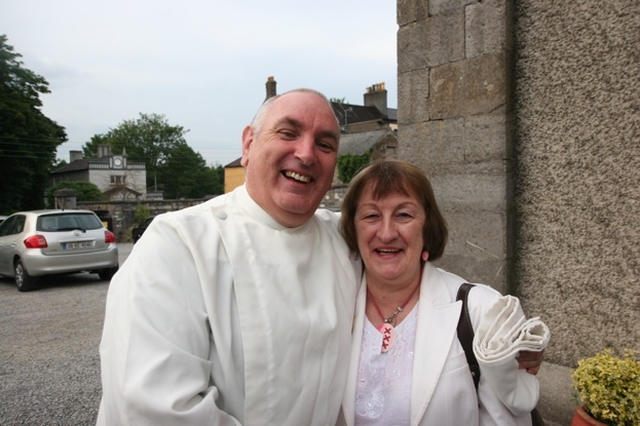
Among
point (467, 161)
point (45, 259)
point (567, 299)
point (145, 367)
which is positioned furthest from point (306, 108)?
point (45, 259)

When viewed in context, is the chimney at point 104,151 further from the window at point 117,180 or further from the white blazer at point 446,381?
the white blazer at point 446,381

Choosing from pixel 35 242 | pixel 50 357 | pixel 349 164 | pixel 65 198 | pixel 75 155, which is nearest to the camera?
pixel 50 357

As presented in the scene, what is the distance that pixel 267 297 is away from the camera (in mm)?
1773

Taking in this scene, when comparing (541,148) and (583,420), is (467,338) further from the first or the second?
(541,148)

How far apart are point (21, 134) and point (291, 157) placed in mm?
30949

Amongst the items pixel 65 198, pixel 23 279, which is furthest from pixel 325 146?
pixel 65 198

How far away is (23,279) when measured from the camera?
378 inches

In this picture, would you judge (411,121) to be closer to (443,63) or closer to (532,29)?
(443,63)

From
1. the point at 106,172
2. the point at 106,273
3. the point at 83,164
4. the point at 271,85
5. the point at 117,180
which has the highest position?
the point at 271,85

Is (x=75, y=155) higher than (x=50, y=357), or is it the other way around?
(x=75, y=155)

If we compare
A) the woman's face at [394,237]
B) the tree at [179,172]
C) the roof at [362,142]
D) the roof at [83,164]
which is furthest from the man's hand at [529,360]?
the tree at [179,172]

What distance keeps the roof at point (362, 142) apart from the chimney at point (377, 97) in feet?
39.9

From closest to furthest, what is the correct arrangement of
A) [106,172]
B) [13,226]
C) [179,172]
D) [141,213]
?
[13,226], [141,213], [106,172], [179,172]

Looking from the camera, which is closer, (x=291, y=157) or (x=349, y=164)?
(x=291, y=157)
